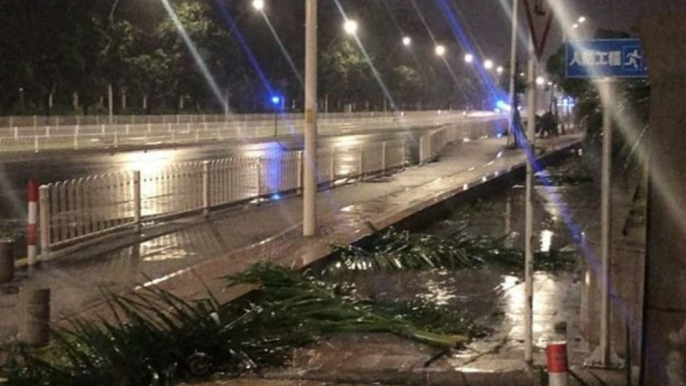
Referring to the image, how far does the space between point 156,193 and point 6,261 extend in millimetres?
8069

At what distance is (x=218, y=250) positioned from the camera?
46.5 feet

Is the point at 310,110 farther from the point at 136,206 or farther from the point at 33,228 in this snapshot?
the point at 33,228

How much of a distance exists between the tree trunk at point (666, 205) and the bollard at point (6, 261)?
7.39m

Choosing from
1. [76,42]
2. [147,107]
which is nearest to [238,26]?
[147,107]

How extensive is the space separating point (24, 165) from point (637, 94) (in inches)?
1124

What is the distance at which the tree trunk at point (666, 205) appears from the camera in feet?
20.7

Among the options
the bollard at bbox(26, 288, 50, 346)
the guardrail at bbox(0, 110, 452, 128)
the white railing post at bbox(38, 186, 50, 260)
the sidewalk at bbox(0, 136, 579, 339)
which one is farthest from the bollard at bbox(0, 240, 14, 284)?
the guardrail at bbox(0, 110, 452, 128)

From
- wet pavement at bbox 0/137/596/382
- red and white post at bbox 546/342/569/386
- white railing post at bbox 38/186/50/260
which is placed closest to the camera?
red and white post at bbox 546/342/569/386

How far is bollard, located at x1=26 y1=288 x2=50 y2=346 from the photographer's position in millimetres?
8203

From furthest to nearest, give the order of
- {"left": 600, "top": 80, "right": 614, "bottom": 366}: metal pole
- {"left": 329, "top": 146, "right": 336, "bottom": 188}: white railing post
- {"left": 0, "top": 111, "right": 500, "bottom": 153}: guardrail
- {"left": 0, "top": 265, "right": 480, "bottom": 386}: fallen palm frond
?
{"left": 0, "top": 111, "right": 500, "bottom": 153}: guardrail < {"left": 329, "top": 146, "right": 336, "bottom": 188}: white railing post < {"left": 600, "top": 80, "right": 614, "bottom": 366}: metal pole < {"left": 0, "top": 265, "right": 480, "bottom": 386}: fallen palm frond

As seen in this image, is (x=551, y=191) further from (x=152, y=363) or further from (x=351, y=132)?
(x=351, y=132)

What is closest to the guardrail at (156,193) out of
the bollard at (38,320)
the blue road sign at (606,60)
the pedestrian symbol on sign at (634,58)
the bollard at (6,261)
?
the bollard at (6,261)

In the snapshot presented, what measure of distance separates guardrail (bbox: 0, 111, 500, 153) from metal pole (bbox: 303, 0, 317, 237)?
28.5 metres

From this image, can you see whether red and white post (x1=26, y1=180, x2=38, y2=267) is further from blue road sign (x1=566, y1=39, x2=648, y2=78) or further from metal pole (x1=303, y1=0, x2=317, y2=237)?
blue road sign (x1=566, y1=39, x2=648, y2=78)
